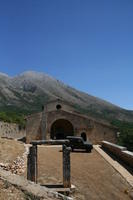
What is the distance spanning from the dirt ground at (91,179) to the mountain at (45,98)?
8220 centimetres

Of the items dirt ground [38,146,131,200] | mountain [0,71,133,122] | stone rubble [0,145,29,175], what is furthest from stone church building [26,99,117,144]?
mountain [0,71,133,122]

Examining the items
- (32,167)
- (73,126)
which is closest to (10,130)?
(73,126)

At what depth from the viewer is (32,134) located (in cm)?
3678

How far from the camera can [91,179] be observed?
14.0 metres

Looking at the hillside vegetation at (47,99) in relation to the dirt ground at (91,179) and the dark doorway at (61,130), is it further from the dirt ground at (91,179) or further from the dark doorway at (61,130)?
the dirt ground at (91,179)

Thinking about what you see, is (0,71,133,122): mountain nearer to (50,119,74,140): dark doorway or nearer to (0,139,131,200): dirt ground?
(50,119,74,140): dark doorway

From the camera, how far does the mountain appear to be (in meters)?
116

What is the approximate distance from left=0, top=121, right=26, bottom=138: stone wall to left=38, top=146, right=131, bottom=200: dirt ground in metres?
22.6

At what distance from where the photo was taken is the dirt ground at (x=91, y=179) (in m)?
11.6

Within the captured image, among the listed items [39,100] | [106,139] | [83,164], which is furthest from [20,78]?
[83,164]

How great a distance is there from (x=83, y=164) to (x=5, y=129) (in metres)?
24.9

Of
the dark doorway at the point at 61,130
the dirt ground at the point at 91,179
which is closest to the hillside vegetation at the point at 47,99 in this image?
the dark doorway at the point at 61,130

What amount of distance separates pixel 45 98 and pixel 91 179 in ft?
403

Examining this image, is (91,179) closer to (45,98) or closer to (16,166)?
(16,166)
